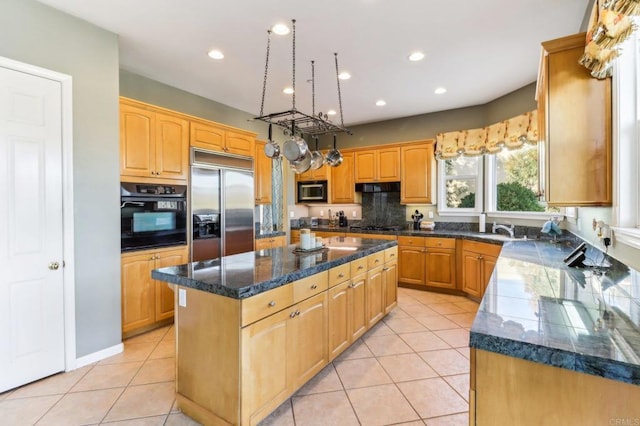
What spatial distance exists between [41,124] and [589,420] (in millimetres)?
3543

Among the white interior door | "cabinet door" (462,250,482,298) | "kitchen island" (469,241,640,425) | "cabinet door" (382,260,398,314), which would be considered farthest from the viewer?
"cabinet door" (462,250,482,298)

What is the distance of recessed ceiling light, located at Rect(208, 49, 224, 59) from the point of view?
3066 mm

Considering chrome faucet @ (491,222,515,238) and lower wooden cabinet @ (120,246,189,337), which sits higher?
chrome faucet @ (491,222,515,238)

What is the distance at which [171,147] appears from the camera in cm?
349

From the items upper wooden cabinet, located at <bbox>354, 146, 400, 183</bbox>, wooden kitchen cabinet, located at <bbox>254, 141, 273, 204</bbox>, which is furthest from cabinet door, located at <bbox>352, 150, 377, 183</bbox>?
wooden kitchen cabinet, located at <bbox>254, 141, 273, 204</bbox>

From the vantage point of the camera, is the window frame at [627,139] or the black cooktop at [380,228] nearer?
the window frame at [627,139]

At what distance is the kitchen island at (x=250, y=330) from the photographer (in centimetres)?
169

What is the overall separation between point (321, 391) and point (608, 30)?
8.63 ft

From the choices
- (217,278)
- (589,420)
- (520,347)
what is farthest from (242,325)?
(589,420)

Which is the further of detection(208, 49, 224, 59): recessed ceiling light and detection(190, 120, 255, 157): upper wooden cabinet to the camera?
detection(190, 120, 255, 157): upper wooden cabinet

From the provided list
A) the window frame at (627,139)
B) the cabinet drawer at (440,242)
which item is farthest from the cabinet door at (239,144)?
the window frame at (627,139)

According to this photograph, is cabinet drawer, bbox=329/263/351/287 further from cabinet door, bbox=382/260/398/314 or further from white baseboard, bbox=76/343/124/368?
white baseboard, bbox=76/343/124/368

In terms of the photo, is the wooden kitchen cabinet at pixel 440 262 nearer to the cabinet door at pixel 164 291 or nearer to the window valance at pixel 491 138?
the window valance at pixel 491 138

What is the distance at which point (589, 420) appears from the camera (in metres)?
0.90
